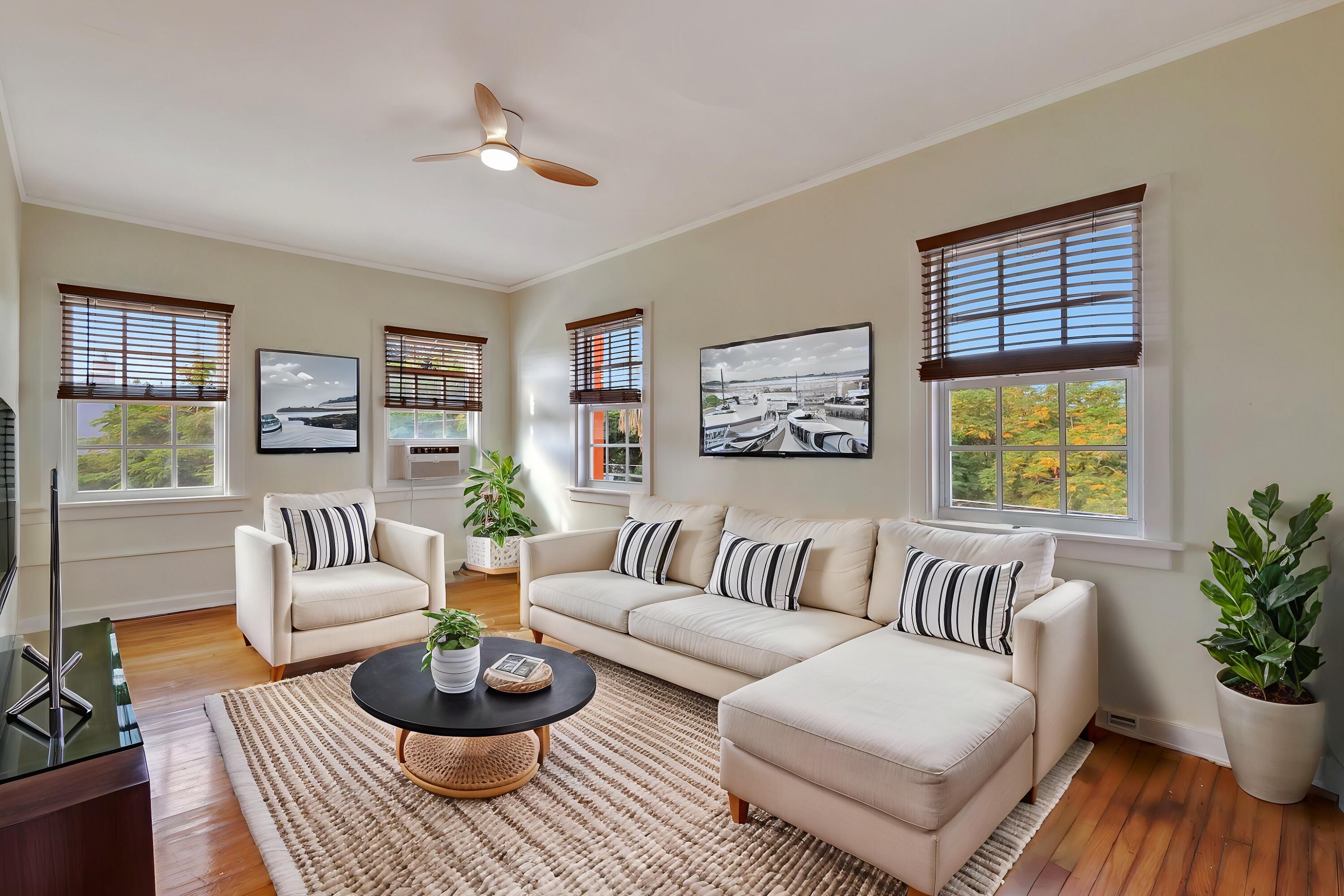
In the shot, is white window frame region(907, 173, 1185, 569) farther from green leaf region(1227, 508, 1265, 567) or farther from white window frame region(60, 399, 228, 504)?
white window frame region(60, 399, 228, 504)

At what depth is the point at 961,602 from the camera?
2.43 metres

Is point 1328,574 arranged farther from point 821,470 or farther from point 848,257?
point 848,257

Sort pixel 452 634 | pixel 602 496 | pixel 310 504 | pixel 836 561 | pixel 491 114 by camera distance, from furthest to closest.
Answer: pixel 602 496 → pixel 310 504 → pixel 836 561 → pixel 491 114 → pixel 452 634

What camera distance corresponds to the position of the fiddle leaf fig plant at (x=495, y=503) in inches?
209

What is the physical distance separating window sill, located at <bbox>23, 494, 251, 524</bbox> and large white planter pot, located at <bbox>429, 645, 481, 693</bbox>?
3.15 metres

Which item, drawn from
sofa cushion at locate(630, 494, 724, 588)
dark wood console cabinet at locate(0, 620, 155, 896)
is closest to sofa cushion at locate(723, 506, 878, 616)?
sofa cushion at locate(630, 494, 724, 588)

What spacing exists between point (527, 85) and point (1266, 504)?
10.0ft

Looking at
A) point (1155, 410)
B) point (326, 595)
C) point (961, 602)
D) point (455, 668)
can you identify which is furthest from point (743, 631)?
point (326, 595)

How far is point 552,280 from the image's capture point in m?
5.46

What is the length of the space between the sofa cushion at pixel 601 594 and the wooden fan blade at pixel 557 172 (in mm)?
1978

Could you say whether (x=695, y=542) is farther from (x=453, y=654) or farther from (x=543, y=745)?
(x=453, y=654)

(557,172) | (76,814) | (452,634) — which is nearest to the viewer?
(76,814)

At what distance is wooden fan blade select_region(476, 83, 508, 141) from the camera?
242 cm

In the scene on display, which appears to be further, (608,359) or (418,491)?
(418,491)
